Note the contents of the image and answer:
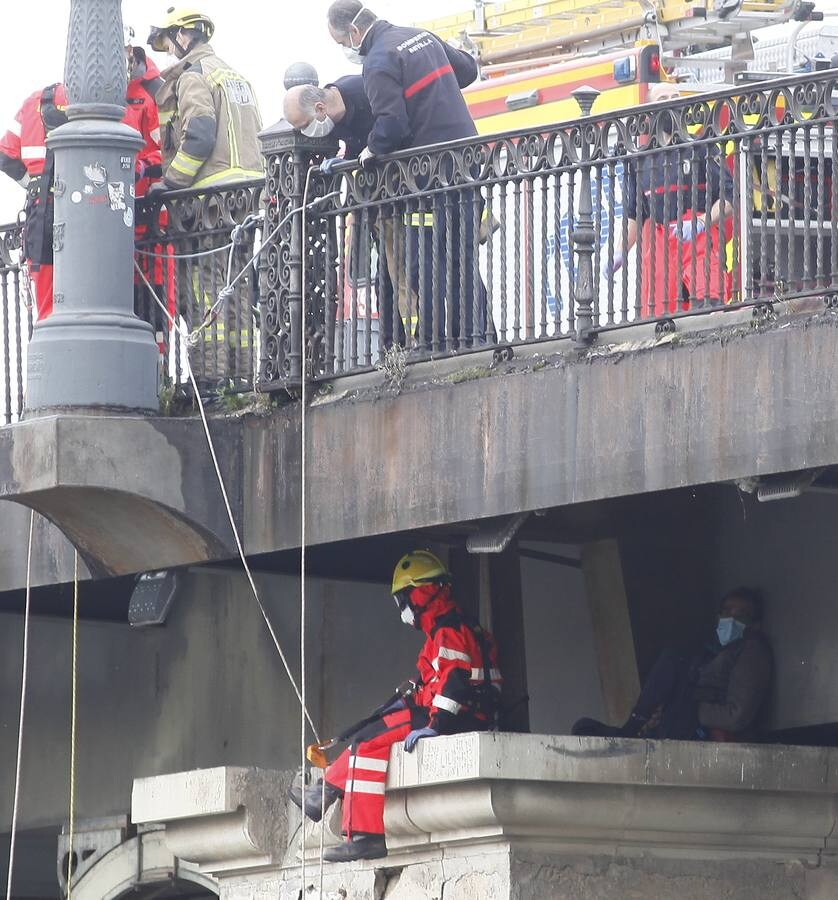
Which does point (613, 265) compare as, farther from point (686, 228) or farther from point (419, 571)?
point (419, 571)

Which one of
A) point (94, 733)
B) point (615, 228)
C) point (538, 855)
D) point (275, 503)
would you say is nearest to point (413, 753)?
point (538, 855)

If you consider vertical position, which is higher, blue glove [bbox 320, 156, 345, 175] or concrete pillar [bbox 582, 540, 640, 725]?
blue glove [bbox 320, 156, 345, 175]

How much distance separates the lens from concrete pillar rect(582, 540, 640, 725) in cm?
1359

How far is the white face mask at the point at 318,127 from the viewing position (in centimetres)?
1258

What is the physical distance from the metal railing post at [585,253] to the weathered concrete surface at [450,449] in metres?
0.14

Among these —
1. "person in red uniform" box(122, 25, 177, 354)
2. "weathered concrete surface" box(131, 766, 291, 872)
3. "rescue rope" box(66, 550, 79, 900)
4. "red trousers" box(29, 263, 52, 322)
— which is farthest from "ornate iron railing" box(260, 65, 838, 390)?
"rescue rope" box(66, 550, 79, 900)

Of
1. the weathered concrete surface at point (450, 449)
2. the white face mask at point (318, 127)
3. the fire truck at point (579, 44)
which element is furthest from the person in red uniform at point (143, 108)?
the fire truck at point (579, 44)

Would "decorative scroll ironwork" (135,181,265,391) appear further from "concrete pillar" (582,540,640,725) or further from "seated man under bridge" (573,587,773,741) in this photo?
"seated man under bridge" (573,587,773,741)

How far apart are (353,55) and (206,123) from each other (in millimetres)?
1402

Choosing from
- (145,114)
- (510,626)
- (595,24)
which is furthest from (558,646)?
(595,24)

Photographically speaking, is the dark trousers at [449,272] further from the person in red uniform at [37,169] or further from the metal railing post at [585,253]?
the person in red uniform at [37,169]

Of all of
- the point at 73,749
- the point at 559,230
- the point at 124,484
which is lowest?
the point at 73,749

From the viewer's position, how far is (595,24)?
1950 cm

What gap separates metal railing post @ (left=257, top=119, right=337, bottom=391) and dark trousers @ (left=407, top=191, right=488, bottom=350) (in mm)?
663
